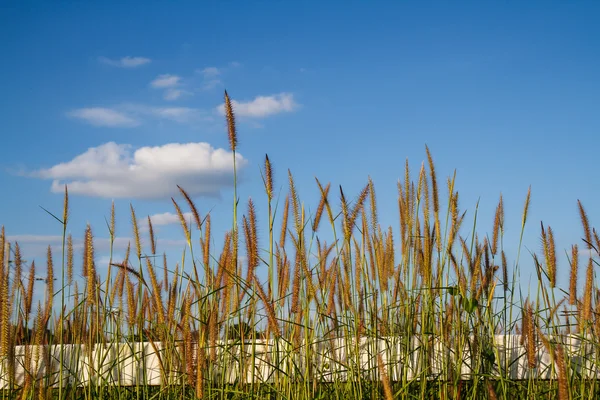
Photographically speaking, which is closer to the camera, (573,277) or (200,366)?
(200,366)

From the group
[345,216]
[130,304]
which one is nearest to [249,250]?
[345,216]

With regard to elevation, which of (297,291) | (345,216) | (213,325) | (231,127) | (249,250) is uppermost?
(231,127)

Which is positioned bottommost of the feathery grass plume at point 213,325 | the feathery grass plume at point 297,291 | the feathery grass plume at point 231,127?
the feathery grass plume at point 213,325

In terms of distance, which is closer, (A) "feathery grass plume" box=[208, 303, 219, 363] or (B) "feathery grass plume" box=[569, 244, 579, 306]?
(A) "feathery grass plume" box=[208, 303, 219, 363]

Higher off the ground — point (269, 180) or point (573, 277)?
point (269, 180)

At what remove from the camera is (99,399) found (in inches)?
97.6

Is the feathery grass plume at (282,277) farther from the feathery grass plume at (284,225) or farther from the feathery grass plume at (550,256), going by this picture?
the feathery grass plume at (550,256)

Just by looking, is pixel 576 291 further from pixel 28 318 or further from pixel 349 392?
pixel 28 318

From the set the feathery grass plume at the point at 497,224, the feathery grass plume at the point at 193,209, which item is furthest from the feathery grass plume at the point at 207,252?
the feathery grass plume at the point at 497,224

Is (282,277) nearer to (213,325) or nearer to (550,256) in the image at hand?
(213,325)

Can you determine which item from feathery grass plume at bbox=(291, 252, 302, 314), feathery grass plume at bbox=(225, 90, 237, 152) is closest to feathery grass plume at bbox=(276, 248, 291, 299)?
feathery grass plume at bbox=(291, 252, 302, 314)

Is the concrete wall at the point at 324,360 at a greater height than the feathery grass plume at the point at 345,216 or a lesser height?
lesser

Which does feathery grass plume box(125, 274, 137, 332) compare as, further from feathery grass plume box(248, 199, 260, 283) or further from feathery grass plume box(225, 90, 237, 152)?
feathery grass plume box(225, 90, 237, 152)

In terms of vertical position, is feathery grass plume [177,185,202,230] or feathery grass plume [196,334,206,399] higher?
feathery grass plume [177,185,202,230]
